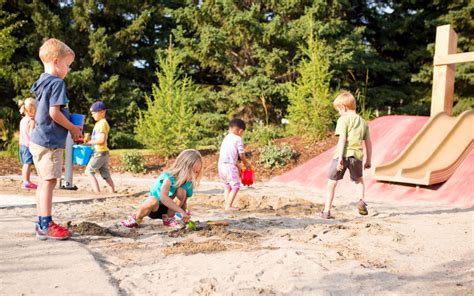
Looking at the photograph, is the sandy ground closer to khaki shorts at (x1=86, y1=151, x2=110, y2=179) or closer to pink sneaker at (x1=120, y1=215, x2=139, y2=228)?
pink sneaker at (x1=120, y1=215, x2=139, y2=228)

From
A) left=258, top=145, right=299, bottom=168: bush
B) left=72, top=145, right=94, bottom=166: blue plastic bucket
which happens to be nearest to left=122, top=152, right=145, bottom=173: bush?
left=258, top=145, right=299, bottom=168: bush

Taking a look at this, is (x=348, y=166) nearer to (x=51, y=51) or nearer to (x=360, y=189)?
(x=360, y=189)

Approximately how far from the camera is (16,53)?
65.3 feet

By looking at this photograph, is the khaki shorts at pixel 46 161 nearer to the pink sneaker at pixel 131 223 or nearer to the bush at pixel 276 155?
the pink sneaker at pixel 131 223

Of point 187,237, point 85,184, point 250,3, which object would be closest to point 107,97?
point 250,3

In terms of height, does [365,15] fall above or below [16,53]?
above

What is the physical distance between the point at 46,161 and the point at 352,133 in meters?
3.50

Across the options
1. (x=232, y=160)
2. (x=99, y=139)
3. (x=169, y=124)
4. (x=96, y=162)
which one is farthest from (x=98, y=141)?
(x=169, y=124)

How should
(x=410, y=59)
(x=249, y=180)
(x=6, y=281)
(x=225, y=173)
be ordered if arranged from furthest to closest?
(x=410, y=59), (x=249, y=180), (x=225, y=173), (x=6, y=281)

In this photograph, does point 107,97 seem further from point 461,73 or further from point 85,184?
point 461,73

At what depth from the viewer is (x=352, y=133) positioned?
5.71 meters

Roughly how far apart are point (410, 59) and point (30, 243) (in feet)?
70.9

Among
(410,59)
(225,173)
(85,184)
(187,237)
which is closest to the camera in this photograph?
(187,237)

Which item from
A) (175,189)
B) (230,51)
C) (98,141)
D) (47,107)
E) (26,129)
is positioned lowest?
(175,189)
